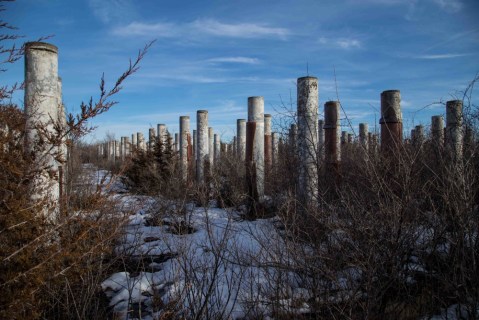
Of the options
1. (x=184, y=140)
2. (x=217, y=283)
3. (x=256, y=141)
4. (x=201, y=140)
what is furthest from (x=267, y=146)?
(x=217, y=283)

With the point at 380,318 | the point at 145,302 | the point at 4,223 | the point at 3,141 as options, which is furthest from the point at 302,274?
the point at 3,141

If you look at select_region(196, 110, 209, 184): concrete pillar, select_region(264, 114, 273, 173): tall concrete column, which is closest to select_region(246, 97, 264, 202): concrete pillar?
select_region(264, 114, 273, 173): tall concrete column

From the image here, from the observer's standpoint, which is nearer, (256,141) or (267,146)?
(256,141)

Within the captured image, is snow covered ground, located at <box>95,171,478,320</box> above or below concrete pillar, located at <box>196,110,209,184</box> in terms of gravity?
below

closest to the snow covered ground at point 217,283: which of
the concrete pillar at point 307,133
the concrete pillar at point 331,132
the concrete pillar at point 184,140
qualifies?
the concrete pillar at point 307,133

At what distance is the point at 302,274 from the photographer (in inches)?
124

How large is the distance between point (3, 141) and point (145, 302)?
6.53ft

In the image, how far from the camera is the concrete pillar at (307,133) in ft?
17.2

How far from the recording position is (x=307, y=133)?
17.5 feet

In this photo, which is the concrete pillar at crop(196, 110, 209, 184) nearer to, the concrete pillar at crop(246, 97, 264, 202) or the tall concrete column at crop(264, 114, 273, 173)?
the tall concrete column at crop(264, 114, 273, 173)

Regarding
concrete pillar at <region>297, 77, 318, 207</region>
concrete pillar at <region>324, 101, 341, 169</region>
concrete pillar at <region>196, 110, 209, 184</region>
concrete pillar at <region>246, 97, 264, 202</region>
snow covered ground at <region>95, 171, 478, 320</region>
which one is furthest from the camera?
concrete pillar at <region>196, 110, 209, 184</region>

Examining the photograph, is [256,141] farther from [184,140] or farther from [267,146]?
[184,140]

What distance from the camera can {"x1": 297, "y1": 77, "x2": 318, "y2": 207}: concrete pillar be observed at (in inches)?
207

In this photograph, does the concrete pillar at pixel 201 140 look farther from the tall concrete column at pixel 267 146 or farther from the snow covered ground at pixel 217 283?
the snow covered ground at pixel 217 283
